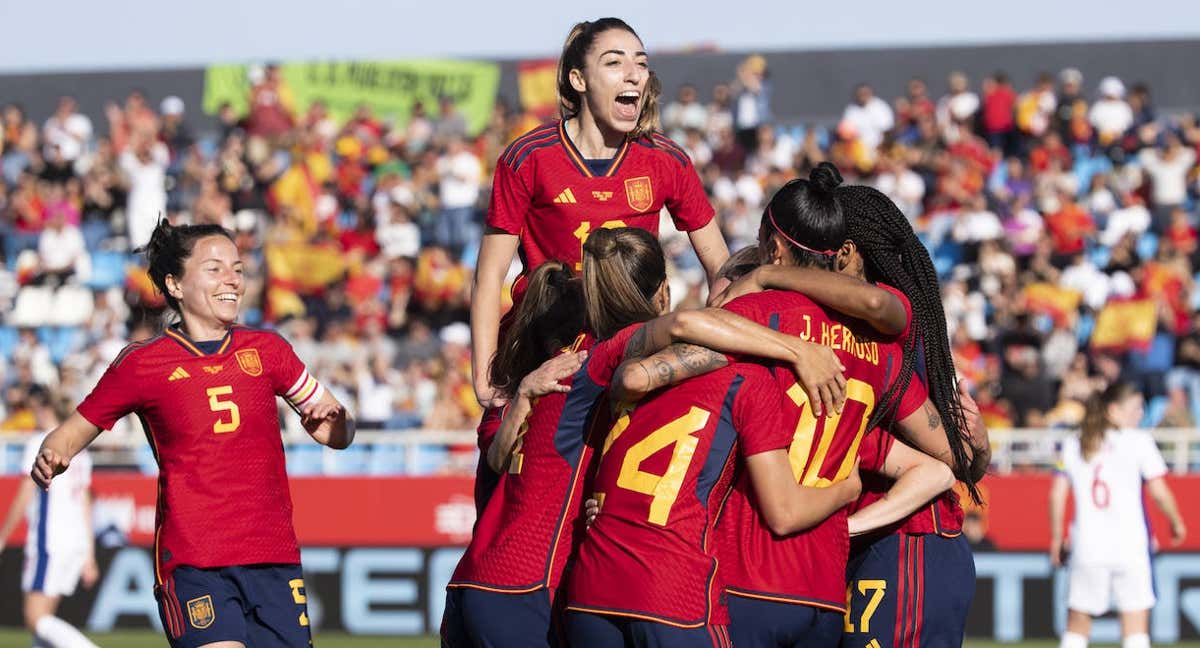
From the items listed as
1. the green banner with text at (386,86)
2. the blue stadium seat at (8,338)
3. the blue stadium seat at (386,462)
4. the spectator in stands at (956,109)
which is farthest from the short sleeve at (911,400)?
the green banner with text at (386,86)

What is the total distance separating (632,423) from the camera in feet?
16.0

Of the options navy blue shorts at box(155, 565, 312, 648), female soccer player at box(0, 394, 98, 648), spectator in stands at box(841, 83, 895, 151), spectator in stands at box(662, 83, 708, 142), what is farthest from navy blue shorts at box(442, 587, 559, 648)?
spectator in stands at box(662, 83, 708, 142)

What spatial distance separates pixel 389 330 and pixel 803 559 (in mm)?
14223

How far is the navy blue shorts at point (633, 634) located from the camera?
4723mm

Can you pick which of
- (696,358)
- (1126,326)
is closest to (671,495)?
(696,358)

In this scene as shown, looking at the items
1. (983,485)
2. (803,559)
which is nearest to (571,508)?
Answer: (803,559)

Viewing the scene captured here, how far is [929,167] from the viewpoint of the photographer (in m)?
20.1

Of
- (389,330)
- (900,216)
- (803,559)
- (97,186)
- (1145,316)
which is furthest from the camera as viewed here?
(97,186)

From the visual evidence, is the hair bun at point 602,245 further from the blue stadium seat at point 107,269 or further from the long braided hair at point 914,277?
the blue stadium seat at point 107,269

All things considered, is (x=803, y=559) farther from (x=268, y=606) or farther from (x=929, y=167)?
(x=929, y=167)

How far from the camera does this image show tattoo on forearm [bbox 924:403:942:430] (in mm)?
5554

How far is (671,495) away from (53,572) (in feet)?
26.9

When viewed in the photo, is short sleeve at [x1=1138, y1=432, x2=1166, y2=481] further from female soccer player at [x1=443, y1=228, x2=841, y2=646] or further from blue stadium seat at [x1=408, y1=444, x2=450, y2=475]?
female soccer player at [x1=443, y1=228, x2=841, y2=646]

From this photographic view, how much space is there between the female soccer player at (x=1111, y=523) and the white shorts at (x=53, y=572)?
6.59 metres
